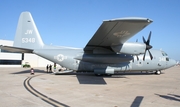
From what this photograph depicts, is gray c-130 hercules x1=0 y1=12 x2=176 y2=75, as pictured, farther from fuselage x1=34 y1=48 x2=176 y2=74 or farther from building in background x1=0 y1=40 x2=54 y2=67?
building in background x1=0 y1=40 x2=54 y2=67

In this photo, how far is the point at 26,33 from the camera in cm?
2155

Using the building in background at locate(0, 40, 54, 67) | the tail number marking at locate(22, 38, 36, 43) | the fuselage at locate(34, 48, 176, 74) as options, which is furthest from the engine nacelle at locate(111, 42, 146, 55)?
the building in background at locate(0, 40, 54, 67)

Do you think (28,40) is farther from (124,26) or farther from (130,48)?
(124,26)

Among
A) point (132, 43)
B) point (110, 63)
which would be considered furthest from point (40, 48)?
point (132, 43)

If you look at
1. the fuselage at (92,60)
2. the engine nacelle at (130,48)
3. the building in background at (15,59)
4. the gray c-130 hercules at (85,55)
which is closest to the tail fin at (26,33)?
the gray c-130 hercules at (85,55)

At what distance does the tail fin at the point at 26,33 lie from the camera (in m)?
21.4

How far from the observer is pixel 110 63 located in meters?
20.6

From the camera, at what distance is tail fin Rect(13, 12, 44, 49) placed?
2141 cm

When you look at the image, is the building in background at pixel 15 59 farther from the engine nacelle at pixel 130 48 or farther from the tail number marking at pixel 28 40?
the engine nacelle at pixel 130 48

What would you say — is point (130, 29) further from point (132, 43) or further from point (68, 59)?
point (68, 59)

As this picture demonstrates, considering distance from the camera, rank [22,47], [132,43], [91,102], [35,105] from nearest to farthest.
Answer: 1. [35,105]
2. [91,102]
3. [132,43]
4. [22,47]

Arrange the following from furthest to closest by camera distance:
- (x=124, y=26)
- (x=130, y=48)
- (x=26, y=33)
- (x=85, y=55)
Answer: (x=26, y=33), (x=85, y=55), (x=130, y=48), (x=124, y=26)

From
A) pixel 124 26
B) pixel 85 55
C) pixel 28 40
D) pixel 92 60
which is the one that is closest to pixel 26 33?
pixel 28 40

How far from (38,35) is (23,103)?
1611cm
